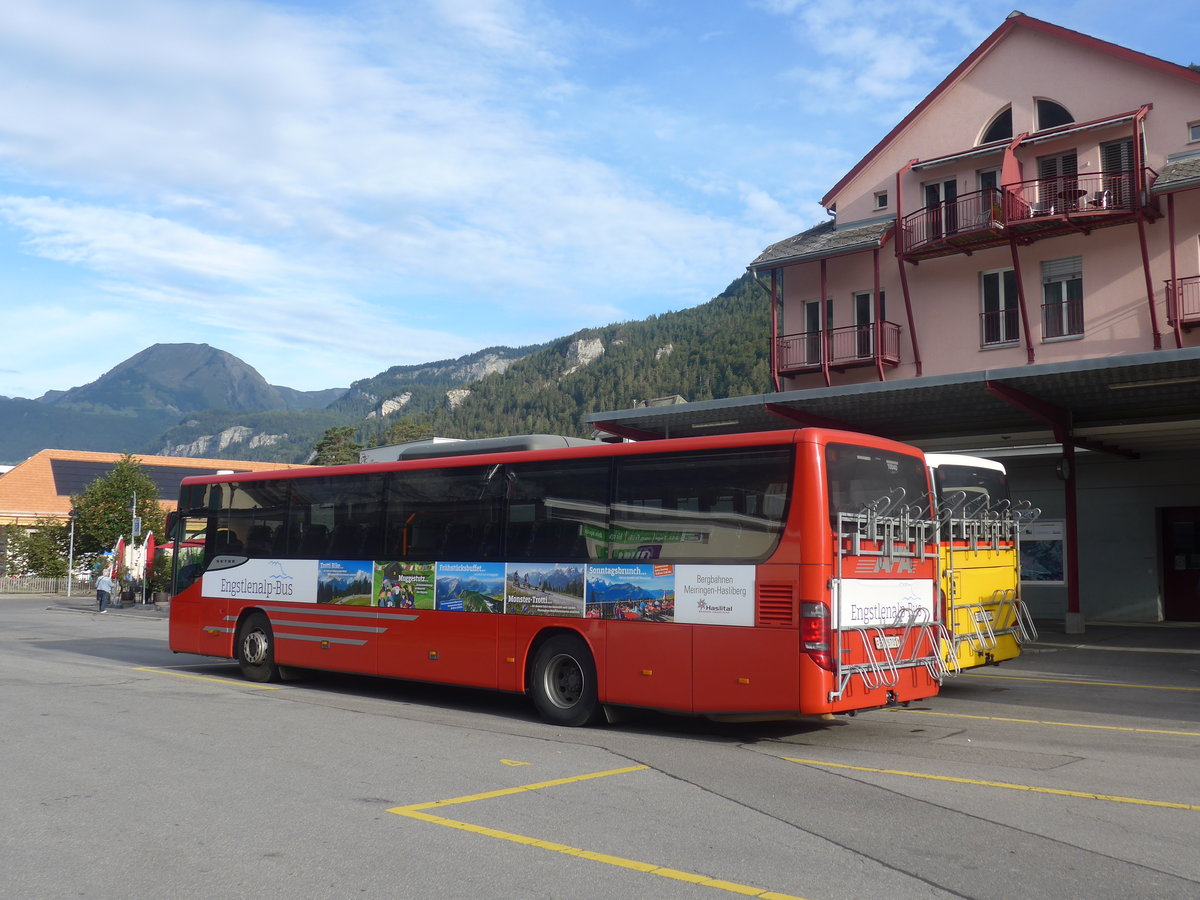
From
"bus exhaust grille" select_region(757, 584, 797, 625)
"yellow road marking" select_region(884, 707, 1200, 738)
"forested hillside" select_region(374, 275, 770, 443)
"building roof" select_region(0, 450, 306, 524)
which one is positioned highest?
"forested hillside" select_region(374, 275, 770, 443)

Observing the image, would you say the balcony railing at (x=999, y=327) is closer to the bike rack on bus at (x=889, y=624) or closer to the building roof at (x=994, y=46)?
the building roof at (x=994, y=46)

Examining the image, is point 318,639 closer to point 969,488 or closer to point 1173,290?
point 969,488

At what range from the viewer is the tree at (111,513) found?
5262 cm

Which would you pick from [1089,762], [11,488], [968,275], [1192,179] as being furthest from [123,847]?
[11,488]

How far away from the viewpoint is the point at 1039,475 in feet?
88.5

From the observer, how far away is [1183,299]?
81.7ft

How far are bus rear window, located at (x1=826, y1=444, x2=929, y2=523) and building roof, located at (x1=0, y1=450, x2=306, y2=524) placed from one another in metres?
60.6

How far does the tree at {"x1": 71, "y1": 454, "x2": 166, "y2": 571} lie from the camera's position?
2072 inches

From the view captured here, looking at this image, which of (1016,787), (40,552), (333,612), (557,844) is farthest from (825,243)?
(40,552)

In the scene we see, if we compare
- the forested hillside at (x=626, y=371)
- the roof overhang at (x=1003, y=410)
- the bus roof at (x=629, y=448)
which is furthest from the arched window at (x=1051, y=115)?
the forested hillside at (x=626, y=371)

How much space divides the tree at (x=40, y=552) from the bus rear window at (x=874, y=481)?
5237 cm

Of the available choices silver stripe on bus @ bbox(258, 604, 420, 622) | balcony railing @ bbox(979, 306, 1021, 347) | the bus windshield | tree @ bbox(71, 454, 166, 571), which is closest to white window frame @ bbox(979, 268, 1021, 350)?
balcony railing @ bbox(979, 306, 1021, 347)

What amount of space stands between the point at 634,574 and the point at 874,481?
8.25ft

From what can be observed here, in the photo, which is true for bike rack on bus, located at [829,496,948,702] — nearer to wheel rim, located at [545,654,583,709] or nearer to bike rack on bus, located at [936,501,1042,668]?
bike rack on bus, located at [936,501,1042,668]
